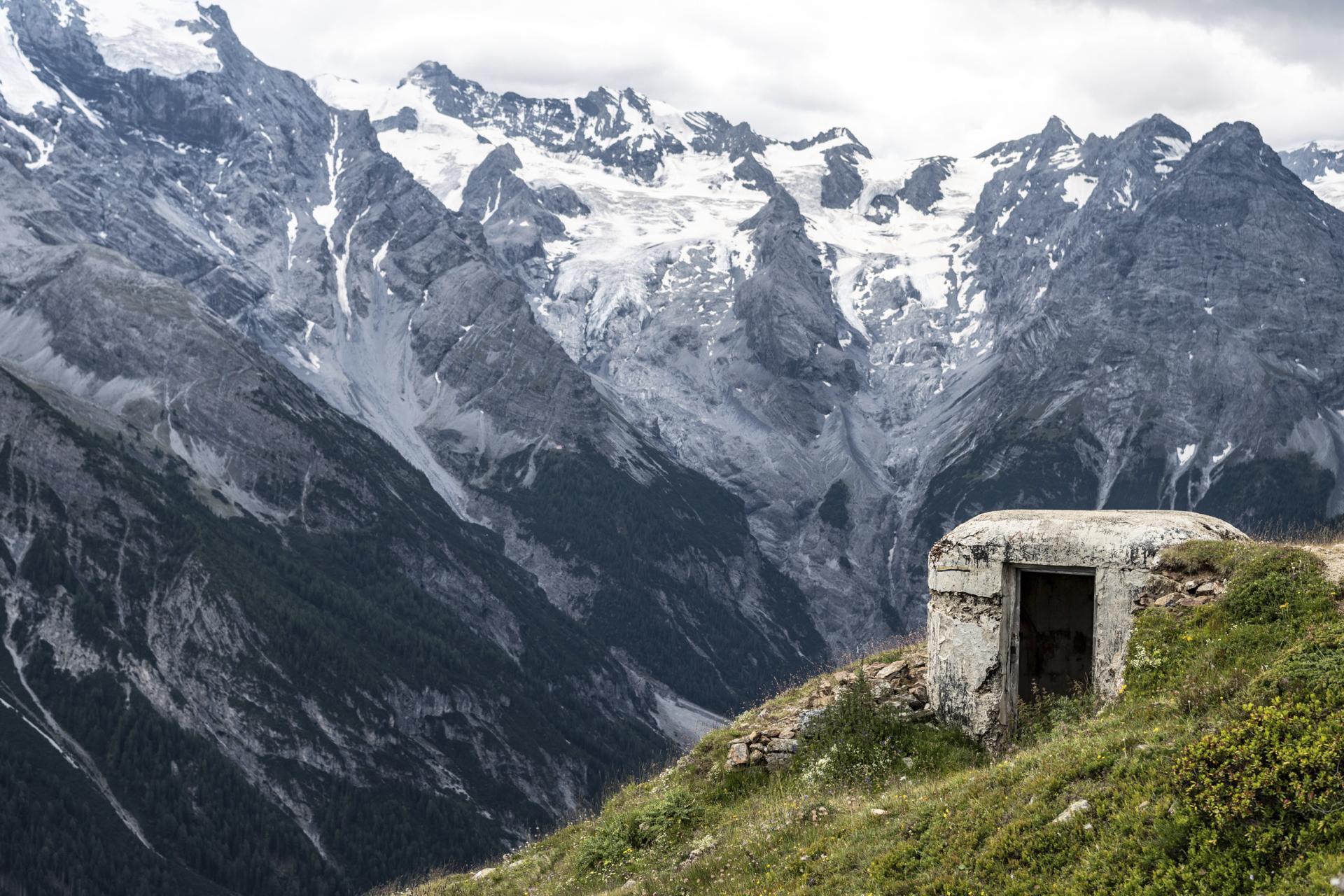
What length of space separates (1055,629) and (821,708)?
5.58 m

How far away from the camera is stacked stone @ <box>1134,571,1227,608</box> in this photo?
20.2m

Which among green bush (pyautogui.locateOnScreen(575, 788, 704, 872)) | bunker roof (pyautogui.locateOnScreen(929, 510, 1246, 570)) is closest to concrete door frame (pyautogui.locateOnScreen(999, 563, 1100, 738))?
bunker roof (pyautogui.locateOnScreen(929, 510, 1246, 570))

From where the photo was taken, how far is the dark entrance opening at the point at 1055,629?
25.3m

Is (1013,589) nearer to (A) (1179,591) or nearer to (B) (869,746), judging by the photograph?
(A) (1179,591)

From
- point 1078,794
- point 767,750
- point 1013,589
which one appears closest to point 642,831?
point 767,750

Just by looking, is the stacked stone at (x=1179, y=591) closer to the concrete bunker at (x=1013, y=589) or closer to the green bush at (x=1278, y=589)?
the concrete bunker at (x=1013, y=589)

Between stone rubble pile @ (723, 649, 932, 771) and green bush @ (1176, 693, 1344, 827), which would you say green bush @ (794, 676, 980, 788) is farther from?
green bush @ (1176, 693, 1344, 827)

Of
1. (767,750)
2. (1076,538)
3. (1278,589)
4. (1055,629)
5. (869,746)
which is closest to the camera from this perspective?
(1278,589)

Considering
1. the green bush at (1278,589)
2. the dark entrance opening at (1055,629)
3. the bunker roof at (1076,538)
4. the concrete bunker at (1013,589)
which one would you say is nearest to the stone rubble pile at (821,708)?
the concrete bunker at (1013,589)

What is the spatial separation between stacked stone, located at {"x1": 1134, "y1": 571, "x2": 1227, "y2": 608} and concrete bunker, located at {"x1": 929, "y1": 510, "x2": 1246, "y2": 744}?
0.19m

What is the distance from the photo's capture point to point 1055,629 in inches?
1013

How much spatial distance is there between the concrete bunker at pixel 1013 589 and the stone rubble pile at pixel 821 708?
0.73 m

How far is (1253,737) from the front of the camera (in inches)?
547

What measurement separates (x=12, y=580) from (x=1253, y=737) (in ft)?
706
